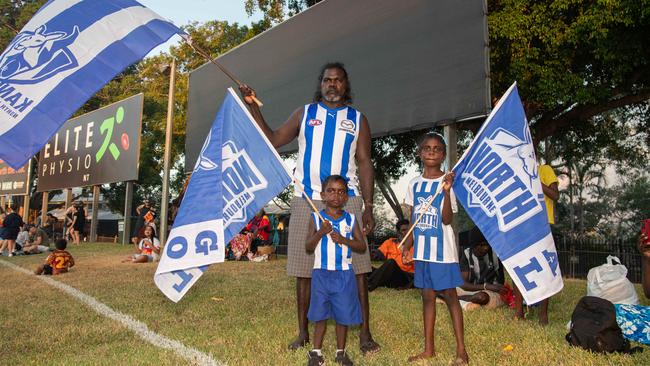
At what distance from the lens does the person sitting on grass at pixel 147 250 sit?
11.7m

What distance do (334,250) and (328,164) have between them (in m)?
0.71

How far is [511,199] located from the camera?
148 inches

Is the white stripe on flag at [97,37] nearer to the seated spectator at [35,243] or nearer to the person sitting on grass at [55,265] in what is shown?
the person sitting on grass at [55,265]

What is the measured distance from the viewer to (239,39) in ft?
88.3

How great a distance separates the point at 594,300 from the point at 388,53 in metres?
6.87

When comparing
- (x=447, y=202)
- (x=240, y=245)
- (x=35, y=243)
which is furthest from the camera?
(x=35, y=243)

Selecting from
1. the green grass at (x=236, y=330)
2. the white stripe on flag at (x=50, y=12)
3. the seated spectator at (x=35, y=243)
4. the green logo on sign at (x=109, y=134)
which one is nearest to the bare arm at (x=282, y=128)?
the white stripe on flag at (x=50, y=12)

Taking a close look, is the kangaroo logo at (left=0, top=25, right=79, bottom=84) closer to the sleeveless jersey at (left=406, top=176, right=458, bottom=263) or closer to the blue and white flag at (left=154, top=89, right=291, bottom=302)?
the blue and white flag at (left=154, top=89, right=291, bottom=302)

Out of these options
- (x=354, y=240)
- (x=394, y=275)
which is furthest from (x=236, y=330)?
(x=394, y=275)

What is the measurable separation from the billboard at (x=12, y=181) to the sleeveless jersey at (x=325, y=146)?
26237mm

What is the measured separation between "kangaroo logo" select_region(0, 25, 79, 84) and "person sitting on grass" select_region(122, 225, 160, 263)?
342 inches

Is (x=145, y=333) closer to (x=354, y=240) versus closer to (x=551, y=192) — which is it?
(x=354, y=240)

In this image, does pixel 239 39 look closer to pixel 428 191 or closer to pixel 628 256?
pixel 628 256

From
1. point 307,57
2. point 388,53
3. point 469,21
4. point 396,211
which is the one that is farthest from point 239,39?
point 469,21
